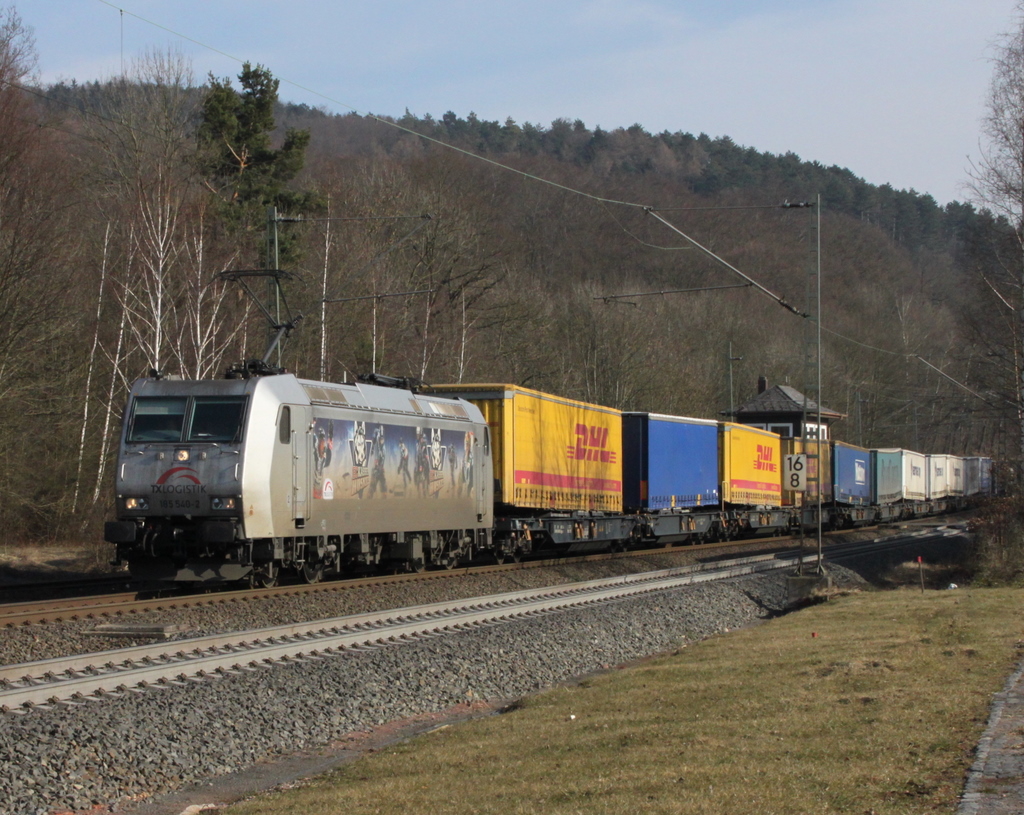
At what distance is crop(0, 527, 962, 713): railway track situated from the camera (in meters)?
9.27

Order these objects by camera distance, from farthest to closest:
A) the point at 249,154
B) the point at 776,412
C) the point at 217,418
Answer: the point at 776,412 < the point at 249,154 < the point at 217,418

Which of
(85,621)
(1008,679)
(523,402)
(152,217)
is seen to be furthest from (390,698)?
(152,217)

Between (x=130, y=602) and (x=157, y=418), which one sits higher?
(x=157, y=418)

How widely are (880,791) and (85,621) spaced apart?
1006 centimetres

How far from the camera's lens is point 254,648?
11438 mm

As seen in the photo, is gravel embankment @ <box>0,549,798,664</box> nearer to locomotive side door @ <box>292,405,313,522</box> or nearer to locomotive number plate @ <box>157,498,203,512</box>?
locomotive side door @ <box>292,405,313,522</box>

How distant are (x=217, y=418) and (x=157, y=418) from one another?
102cm

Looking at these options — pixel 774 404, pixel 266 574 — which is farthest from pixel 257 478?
pixel 774 404

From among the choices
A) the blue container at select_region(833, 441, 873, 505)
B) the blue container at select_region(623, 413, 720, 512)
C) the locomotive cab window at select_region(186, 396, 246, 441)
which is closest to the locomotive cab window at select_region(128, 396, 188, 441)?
the locomotive cab window at select_region(186, 396, 246, 441)

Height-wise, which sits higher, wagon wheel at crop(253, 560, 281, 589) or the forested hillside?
the forested hillside

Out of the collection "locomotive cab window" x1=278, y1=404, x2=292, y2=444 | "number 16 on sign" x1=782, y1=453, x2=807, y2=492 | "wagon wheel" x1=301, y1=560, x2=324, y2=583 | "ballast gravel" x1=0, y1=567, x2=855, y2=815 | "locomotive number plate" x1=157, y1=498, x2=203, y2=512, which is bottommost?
"ballast gravel" x1=0, y1=567, x2=855, y2=815

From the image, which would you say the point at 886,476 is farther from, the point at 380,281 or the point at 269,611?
the point at 269,611

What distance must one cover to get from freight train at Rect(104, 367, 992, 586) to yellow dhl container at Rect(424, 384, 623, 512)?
43 mm

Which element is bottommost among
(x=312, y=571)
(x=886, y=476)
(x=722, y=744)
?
(x=722, y=744)
